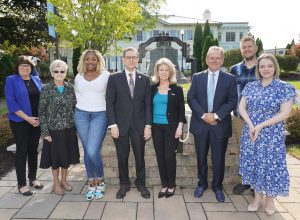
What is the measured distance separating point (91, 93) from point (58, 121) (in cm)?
63

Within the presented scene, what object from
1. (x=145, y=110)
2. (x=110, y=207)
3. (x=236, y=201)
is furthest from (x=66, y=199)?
(x=236, y=201)

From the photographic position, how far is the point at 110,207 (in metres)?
3.97

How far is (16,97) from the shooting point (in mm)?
4203

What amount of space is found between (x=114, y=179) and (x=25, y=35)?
21.3 m

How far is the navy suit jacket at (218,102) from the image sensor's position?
13.3 ft

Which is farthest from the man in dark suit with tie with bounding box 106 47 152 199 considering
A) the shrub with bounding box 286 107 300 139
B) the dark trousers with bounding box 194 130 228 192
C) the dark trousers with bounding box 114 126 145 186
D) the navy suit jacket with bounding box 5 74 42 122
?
the shrub with bounding box 286 107 300 139

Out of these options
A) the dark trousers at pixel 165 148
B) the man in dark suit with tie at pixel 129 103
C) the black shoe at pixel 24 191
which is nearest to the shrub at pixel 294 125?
the dark trousers at pixel 165 148

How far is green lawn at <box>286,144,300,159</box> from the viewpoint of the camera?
21.3 feet

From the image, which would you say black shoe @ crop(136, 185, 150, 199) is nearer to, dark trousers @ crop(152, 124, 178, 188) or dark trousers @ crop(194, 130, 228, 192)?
dark trousers @ crop(152, 124, 178, 188)

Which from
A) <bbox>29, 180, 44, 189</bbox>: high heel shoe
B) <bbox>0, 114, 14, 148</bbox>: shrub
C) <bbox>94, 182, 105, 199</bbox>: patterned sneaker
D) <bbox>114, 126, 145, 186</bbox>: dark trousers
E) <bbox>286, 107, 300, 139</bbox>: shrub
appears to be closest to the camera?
<bbox>114, 126, 145, 186</bbox>: dark trousers

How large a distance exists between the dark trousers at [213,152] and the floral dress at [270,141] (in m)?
0.50

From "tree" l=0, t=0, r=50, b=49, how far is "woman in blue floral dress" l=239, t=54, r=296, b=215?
22325 millimetres

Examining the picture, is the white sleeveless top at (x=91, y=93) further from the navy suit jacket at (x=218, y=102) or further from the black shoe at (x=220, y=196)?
the black shoe at (x=220, y=196)

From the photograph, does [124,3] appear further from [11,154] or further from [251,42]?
[251,42]
